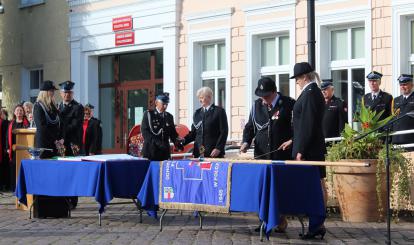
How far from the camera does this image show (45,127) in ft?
40.9

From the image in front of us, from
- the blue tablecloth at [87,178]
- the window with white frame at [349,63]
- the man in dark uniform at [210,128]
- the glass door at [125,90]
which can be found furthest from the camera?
the glass door at [125,90]

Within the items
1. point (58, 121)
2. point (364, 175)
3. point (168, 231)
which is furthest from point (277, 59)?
point (168, 231)

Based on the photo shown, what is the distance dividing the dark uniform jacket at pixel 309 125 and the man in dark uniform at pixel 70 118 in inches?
183

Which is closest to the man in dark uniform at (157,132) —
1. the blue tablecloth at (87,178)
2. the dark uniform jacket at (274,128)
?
the blue tablecloth at (87,178)

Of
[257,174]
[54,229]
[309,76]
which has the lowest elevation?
[54,229]

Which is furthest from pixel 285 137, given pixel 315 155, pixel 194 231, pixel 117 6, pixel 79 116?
pixel 117 6

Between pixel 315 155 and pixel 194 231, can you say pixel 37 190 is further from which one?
pixel 315 155

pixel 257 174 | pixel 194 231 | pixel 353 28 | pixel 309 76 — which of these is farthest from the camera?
pixel 353 28

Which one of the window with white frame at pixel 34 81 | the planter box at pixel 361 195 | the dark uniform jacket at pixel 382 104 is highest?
the window with white frame at pixel 34 81

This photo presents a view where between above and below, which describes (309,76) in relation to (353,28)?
below

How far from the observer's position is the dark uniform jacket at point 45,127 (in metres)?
12.4

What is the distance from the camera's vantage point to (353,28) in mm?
16703

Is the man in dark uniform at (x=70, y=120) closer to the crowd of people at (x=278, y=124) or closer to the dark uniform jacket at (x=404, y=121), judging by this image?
the crowd of people at (x=278, y=124)

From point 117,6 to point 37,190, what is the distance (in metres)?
10.7
